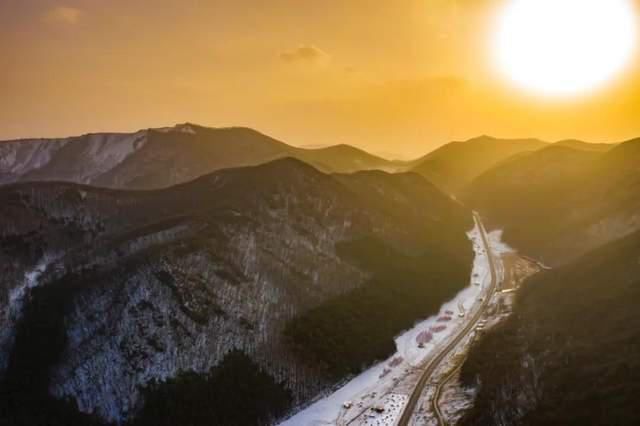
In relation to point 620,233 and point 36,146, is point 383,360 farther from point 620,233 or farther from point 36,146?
point 36,146

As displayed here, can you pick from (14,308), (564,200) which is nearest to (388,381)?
(14,308)

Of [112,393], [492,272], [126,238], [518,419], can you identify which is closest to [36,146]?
[126,238]

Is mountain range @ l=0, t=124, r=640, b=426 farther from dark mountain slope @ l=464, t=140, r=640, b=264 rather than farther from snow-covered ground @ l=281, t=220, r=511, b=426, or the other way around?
snow-covered ground @ l=281, t=220, r=511, b=426

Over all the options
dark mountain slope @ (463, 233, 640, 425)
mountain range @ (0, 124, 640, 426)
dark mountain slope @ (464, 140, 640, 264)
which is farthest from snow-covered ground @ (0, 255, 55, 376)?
dark mountain slope @ (464, 140, 640, 264)

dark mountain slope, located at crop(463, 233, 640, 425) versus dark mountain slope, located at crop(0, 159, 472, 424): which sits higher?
dark mountain slope, located at crop(0, 159, 472, 424)

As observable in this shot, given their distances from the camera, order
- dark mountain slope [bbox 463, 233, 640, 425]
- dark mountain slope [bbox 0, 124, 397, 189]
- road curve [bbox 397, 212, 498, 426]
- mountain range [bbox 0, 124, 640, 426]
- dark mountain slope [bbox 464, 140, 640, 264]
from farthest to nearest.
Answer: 1. dark mountain slope [bbox 0, 124, 397, 189]
2. dark mountain slope [bbox 464, 140, 640, 264]
3. road curve [bbox 397, 212, 498, 426]
4. mountain range [bbox 0, 124, 640, 426]
5. dark mountain slope [bbox 463, 233, 640, 425]

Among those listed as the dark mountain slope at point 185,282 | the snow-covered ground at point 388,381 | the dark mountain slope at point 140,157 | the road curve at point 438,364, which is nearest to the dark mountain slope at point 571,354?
the road curve at point 438,364

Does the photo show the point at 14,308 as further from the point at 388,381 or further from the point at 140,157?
the point at 140,157
